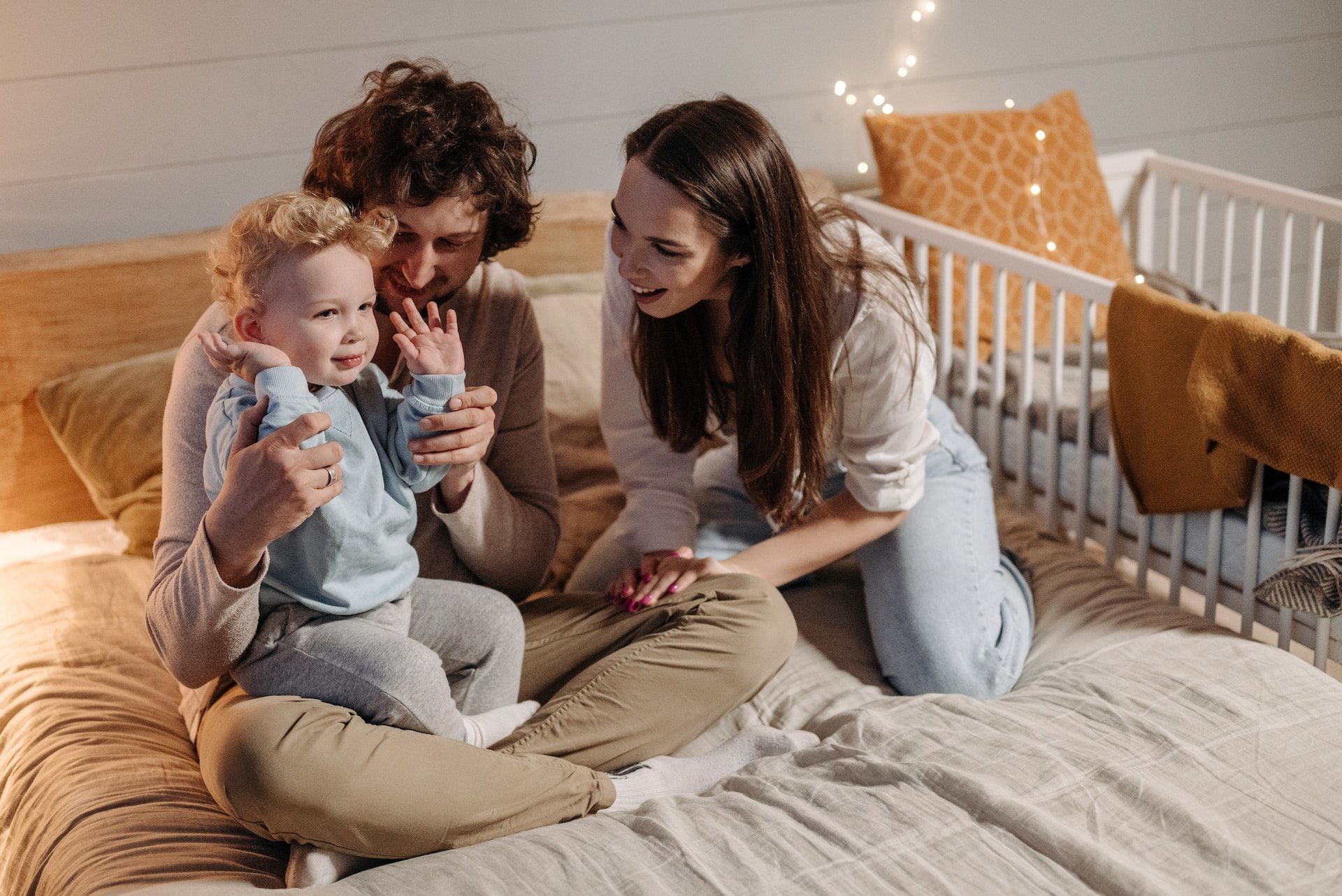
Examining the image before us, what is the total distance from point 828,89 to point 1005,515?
1041 millimetres

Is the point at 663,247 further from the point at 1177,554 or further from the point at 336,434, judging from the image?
the point at 1177,554

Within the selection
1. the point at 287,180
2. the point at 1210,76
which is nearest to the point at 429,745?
the point at 287,180

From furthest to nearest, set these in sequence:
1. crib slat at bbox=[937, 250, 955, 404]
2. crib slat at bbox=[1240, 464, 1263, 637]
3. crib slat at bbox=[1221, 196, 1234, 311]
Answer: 1. crib slat at bbox=[1221, 196, 1234, 311]
2. crib slat at bbox=[937, 250, 955, 404]
3. crib slat at bbox=[1240, 464, 1263, 637]

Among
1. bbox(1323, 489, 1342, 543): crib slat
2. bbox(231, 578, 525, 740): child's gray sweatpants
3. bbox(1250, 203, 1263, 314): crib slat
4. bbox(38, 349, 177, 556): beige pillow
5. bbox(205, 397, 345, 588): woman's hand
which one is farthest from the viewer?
bbox(1250, 203, 1263, 314): crib slat

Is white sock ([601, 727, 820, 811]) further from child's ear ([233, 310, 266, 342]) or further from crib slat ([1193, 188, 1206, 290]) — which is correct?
crib slat ([1193, 188, 1206, 290])

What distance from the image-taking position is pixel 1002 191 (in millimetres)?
2354

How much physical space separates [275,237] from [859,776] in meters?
0.79

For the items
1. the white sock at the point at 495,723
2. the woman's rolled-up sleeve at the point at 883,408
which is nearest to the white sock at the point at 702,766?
the white sock at the point at 495,723

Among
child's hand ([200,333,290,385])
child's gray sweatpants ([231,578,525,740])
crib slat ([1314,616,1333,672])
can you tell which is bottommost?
crib slat ([1314,616,1333,672])

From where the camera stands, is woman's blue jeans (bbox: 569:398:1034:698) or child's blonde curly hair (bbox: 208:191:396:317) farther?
woman's blue jeans (bbox: 569:398:1034:698)

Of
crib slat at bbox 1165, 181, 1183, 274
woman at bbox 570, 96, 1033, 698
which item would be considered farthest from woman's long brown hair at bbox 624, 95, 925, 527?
crib slat at bbox 1165, 181, 1183, 274

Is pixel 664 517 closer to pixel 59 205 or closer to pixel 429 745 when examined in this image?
pixel 429 745

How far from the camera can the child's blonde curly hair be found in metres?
1.11

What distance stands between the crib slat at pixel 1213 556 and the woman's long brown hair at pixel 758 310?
0.54 meters
